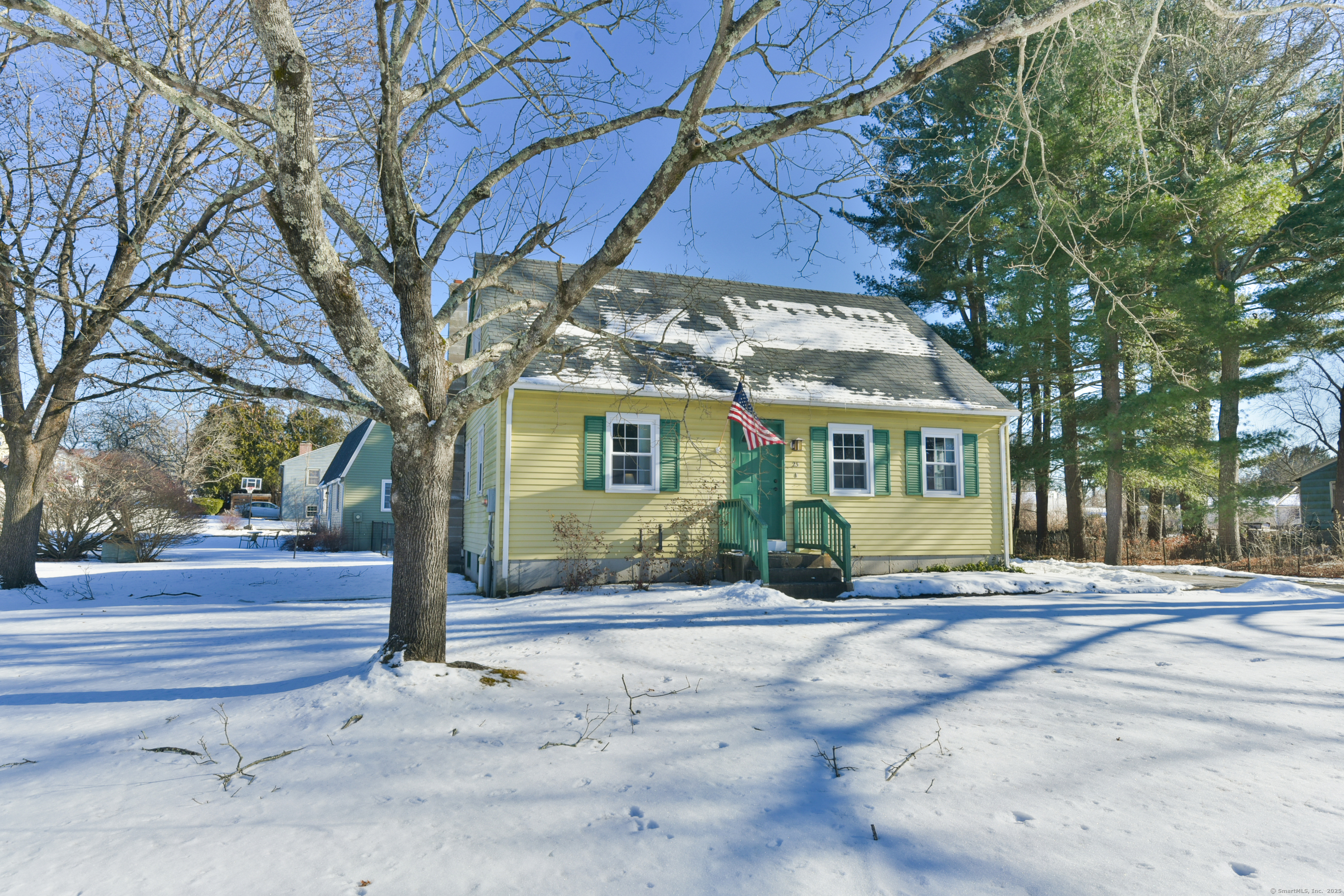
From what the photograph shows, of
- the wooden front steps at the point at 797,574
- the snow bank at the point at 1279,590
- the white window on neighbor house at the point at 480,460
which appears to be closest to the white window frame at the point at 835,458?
the wooden front steps at the point at 797,574

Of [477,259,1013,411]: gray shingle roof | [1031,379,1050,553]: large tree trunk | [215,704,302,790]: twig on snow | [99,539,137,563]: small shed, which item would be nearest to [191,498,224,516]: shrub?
[99,539,137,563]: small shed

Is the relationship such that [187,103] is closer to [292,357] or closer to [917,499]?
[292,357]

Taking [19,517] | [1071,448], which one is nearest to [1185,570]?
[1071,448]

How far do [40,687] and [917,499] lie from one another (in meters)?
12.5

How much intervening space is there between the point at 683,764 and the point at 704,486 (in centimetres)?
875

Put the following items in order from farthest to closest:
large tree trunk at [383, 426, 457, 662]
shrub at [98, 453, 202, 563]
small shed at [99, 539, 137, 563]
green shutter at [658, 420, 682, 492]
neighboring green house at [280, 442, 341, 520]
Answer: neighboring green house at [280, 442, 341, 520]
small shed at [99, 539, 137, 563]
shrub at [98, 453, 202, 563]
green shutter at [658, 420, 682, 492]
large tree trunk at [383, 426, 457, 662]

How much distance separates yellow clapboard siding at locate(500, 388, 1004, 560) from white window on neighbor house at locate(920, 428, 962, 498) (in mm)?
185

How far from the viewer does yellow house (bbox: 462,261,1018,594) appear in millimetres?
11312

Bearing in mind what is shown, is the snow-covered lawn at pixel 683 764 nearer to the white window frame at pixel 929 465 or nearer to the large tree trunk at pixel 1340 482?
the white window frame at pixel 929 465

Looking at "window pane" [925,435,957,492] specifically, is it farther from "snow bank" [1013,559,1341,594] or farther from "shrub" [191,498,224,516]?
"shrub" [191,498,224,516]

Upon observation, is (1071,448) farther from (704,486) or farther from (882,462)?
(704,486)

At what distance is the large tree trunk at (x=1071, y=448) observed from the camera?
59.1 ft

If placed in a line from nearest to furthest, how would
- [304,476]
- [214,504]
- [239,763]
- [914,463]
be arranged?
1. [239,763]
2. [914,463]
3. [304,476]
4. [214,504]

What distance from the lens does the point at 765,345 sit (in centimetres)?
1389
